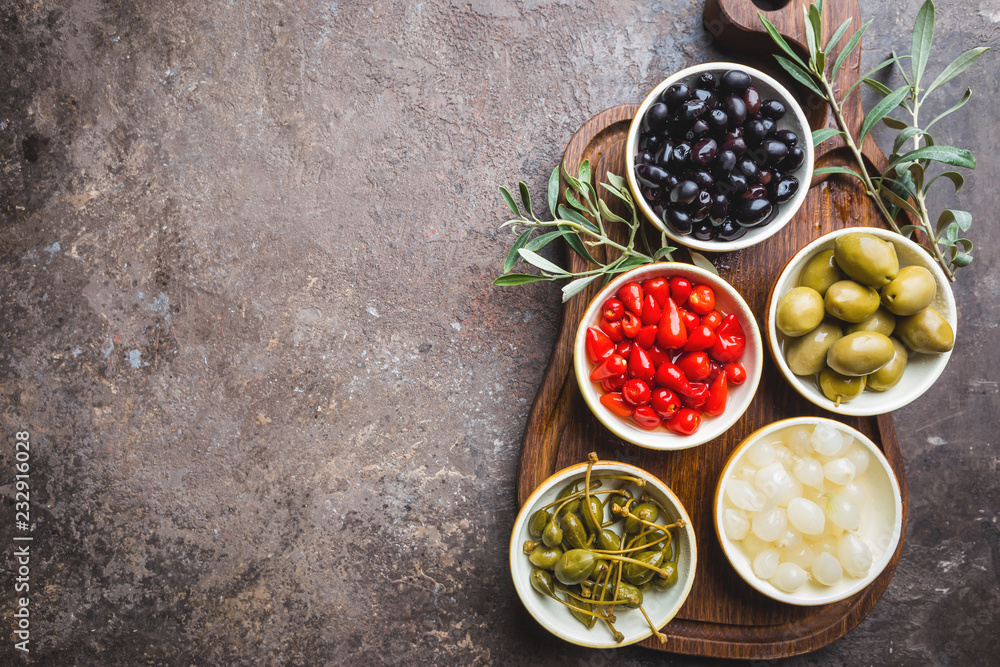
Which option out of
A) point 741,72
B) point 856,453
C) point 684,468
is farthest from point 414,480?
point 741,72

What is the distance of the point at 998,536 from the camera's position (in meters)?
1.63

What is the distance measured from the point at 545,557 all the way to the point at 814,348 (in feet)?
2.56

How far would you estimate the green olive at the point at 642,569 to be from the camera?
127cm

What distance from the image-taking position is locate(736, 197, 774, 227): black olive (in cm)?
121

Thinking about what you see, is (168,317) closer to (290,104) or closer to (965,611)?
(290,104)

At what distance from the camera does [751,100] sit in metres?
1.23

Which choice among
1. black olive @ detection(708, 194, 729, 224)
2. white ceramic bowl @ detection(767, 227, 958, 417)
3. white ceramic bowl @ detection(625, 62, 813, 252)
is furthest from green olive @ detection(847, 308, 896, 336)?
black olive @ detection(708, 194, 729, 224)

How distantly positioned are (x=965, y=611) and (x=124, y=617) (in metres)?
2.43

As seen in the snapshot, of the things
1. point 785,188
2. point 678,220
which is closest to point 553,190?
point 678,220

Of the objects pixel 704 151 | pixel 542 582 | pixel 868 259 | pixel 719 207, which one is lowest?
pixel 542 582

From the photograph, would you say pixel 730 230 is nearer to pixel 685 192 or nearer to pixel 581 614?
pixel 685 192

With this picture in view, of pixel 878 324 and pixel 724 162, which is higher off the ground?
pixel 724 162

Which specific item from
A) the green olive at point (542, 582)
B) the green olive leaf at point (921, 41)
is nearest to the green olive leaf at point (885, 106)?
the green olive leaf at point (921, 41)

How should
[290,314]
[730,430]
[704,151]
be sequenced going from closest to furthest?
[704,151], [730,430], [290,314]
